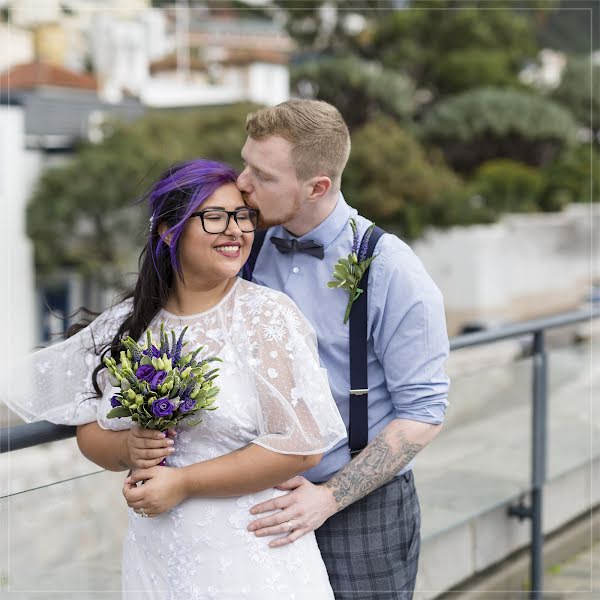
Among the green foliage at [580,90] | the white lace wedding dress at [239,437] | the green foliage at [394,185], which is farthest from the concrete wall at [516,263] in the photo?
the white lace wedding dress at [239,437]

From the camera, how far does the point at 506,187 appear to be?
97.4 feet

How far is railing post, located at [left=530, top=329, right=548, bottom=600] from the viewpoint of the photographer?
428 centimetres

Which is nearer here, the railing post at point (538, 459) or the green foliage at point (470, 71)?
the railing post at point (538, 459)

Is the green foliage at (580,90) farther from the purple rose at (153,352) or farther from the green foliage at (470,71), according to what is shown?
the purple rose at (153,352)

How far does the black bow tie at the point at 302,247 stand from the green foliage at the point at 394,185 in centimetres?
2254

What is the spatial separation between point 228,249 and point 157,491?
1.80 feet

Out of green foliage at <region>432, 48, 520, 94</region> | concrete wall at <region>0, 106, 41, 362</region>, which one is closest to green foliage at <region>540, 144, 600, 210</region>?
green foliage at <region>432, 48, 520, 94</region>

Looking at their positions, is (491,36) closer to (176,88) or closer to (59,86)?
(176,88)

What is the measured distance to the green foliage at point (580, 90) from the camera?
3800cm

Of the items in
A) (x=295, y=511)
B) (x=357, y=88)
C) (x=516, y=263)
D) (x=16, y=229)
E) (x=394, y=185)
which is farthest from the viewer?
(x=357, y=88)

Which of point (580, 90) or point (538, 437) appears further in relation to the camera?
point (580, 90)

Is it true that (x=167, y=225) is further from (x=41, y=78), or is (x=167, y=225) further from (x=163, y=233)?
(x=41, y=78)

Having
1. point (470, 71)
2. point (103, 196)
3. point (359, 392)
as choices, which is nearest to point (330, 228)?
point (359, 392)

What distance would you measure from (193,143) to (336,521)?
22367mm
